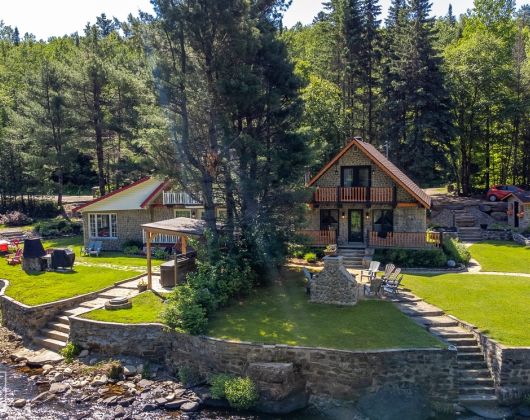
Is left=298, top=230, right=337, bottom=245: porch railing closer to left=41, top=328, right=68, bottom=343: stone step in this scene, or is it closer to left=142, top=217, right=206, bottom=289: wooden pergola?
left=142, top=217, right=206, bottom=289: wooden pergola

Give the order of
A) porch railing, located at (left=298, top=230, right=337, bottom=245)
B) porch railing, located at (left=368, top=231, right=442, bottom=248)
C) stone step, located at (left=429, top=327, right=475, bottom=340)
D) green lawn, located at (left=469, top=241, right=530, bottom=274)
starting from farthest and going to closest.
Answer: porch railing, located at (left=298, top=230, right=337, bottom=245)
porch railing, located at (left=368, top=231, right=442, bottom=248)
green lawn, located at (left=469, top=241, right=530, bottom=274)
stone step, located at (left=429, top=327, right=475, bottom=340)

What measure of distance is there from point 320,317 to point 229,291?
3.86 m

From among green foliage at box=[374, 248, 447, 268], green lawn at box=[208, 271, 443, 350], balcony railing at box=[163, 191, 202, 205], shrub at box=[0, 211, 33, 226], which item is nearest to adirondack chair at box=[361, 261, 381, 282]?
green lawn at box=[208, 271, 443, 350]

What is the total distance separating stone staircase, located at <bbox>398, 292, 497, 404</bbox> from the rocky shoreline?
7462 millimetres

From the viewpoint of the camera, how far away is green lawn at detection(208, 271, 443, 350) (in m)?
15.5

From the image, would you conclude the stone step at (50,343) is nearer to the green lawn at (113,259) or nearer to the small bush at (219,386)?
the small bush at (219,386)

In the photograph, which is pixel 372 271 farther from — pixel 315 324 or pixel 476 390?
pixel 476 390

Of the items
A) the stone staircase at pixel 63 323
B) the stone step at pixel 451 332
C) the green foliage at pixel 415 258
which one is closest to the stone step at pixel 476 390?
the stone step at pixel 451 332

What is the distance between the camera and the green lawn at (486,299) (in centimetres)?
1603

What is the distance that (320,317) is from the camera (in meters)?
17.6

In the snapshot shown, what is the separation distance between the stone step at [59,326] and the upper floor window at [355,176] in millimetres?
16636

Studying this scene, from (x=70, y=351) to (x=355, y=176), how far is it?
17.8m

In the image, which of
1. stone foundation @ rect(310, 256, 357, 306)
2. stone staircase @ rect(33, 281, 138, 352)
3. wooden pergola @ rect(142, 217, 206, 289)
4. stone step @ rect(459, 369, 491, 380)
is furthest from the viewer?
wooden pergola @ rect(142, 217, 206, 289)

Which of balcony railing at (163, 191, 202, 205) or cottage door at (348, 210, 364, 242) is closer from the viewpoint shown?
cottage door at (348, 210, 364, 242)
